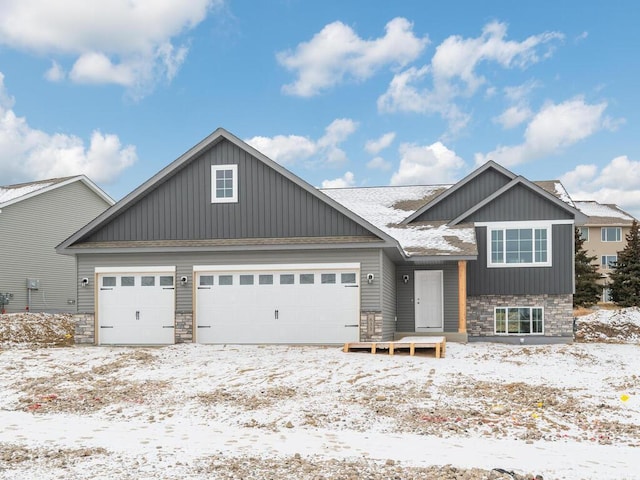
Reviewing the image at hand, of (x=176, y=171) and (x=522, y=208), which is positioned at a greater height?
(x=176, y=171)

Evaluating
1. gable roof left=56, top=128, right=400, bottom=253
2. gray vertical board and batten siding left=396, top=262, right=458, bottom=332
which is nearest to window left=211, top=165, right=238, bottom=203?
gable roof left=56, top=128, right=400, bottom=253

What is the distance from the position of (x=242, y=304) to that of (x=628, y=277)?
3101 cm

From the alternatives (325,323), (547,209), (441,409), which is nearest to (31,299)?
(325,323)

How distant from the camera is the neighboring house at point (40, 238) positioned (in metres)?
29.7

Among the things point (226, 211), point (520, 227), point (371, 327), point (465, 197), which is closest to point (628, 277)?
point (465, 197)

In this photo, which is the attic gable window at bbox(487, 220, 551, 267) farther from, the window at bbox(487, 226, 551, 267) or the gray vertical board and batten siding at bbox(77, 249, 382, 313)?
the gray vertical board and batten siding at bbox(77, 249, 382, 313)

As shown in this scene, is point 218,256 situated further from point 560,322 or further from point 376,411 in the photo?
point 560,322

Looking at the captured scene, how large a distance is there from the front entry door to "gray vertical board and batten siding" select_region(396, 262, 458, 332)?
0.44ft

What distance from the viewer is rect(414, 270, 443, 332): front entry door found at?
902 inches

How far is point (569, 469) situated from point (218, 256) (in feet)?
44.2

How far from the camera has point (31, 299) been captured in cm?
3080

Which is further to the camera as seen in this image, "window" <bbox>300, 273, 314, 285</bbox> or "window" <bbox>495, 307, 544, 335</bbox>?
"window" <bbox>495, 307, 544, 335</bbox>

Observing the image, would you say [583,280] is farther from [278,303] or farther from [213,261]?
[213,261]

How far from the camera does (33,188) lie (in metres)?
31.9
